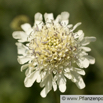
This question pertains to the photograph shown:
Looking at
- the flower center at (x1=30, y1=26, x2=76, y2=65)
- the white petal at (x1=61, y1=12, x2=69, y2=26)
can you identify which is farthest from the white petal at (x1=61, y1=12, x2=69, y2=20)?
the flower center at (x1=30, y1=26, x2=76, y2=65)

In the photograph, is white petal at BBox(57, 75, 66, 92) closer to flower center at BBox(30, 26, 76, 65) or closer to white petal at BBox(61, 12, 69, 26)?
flower center at BBox(30, 26, 76, 65)

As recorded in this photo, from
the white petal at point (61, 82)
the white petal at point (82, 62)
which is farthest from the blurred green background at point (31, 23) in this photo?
the white petal at point (82, 62)

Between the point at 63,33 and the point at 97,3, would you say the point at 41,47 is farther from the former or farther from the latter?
the point at 97,3

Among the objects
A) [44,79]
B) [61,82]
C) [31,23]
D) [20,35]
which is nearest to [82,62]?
[61,82]

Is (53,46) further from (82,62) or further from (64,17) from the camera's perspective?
(64,17)

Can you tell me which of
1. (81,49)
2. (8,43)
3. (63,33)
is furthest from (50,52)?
(8,43)

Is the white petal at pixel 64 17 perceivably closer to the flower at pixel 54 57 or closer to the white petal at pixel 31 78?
the flower at pixel 54 57
